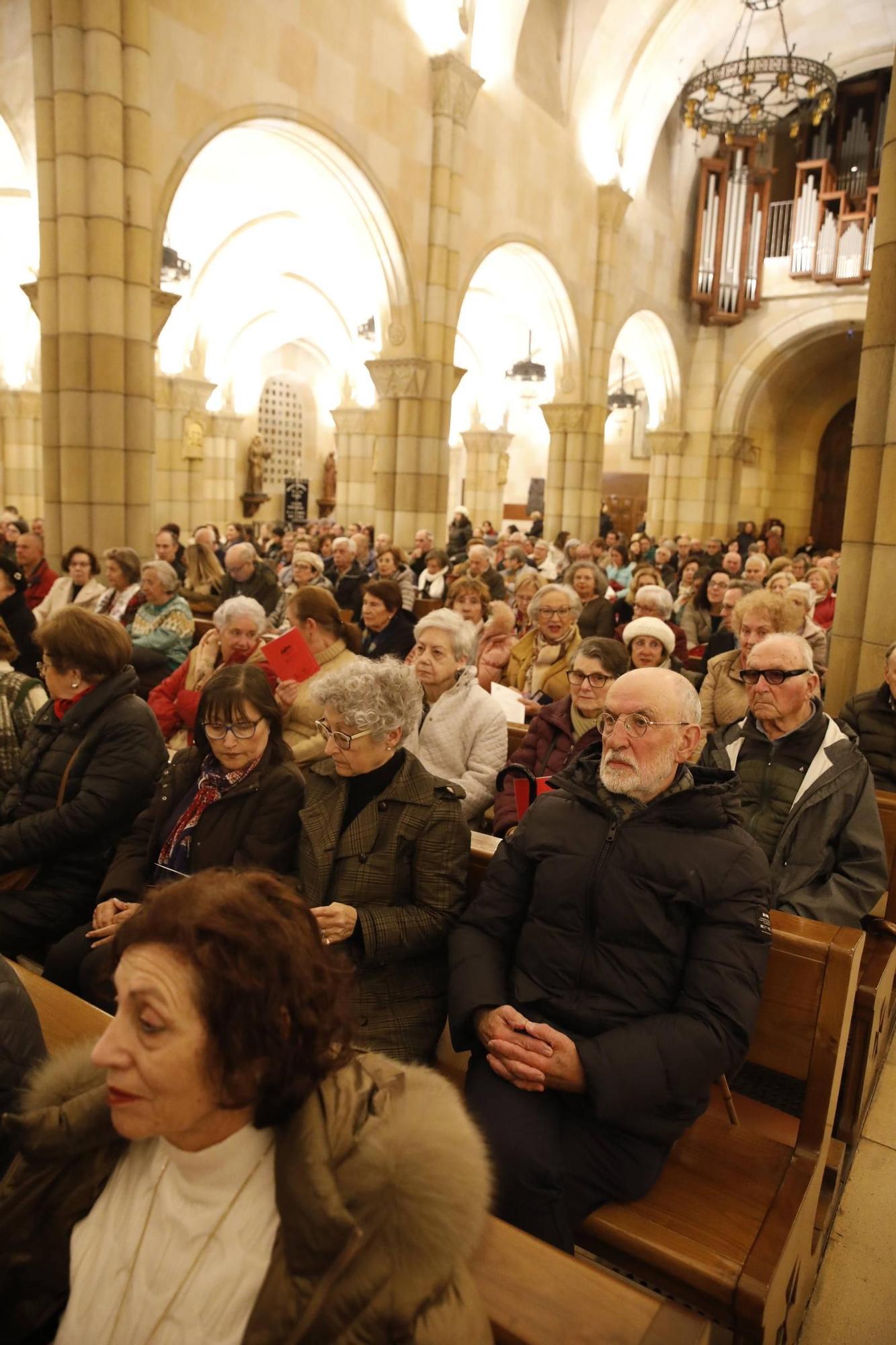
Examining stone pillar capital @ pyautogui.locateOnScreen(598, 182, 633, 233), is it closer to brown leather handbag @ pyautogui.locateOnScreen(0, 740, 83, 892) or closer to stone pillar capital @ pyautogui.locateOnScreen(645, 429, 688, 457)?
stone pillar capital @ pyautogui.locateOnScreen(645, 429, 688, 457)

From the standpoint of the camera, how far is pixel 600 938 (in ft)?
6.38

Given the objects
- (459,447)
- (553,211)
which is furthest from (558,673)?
(459,447)

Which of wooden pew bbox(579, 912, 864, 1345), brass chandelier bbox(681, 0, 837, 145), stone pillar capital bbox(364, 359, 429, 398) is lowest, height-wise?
wooden pew bbox(579, 912, 864, 1345)

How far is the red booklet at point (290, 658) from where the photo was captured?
11.5 ft

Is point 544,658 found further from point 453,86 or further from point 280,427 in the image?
point 280,427

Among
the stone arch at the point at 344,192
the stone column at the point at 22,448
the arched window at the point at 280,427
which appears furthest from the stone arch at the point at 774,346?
the stone column at the point at 22,448

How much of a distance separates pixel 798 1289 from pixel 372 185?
1003 centimetres

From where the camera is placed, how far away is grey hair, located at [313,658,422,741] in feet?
7.55

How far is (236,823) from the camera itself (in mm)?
2510

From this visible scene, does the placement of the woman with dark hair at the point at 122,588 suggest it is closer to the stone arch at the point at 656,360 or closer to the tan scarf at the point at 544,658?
the tan scarf at the point at 544,658

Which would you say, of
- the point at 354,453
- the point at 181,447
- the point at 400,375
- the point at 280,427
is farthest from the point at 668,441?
the point at 280,427

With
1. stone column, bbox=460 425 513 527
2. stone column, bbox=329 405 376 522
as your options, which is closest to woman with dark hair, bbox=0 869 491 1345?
stone column, bbox=329 405 376 522

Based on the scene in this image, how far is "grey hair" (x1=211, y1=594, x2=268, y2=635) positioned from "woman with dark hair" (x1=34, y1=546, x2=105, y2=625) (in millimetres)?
2606

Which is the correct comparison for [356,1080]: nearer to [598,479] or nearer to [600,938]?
[600,938]
